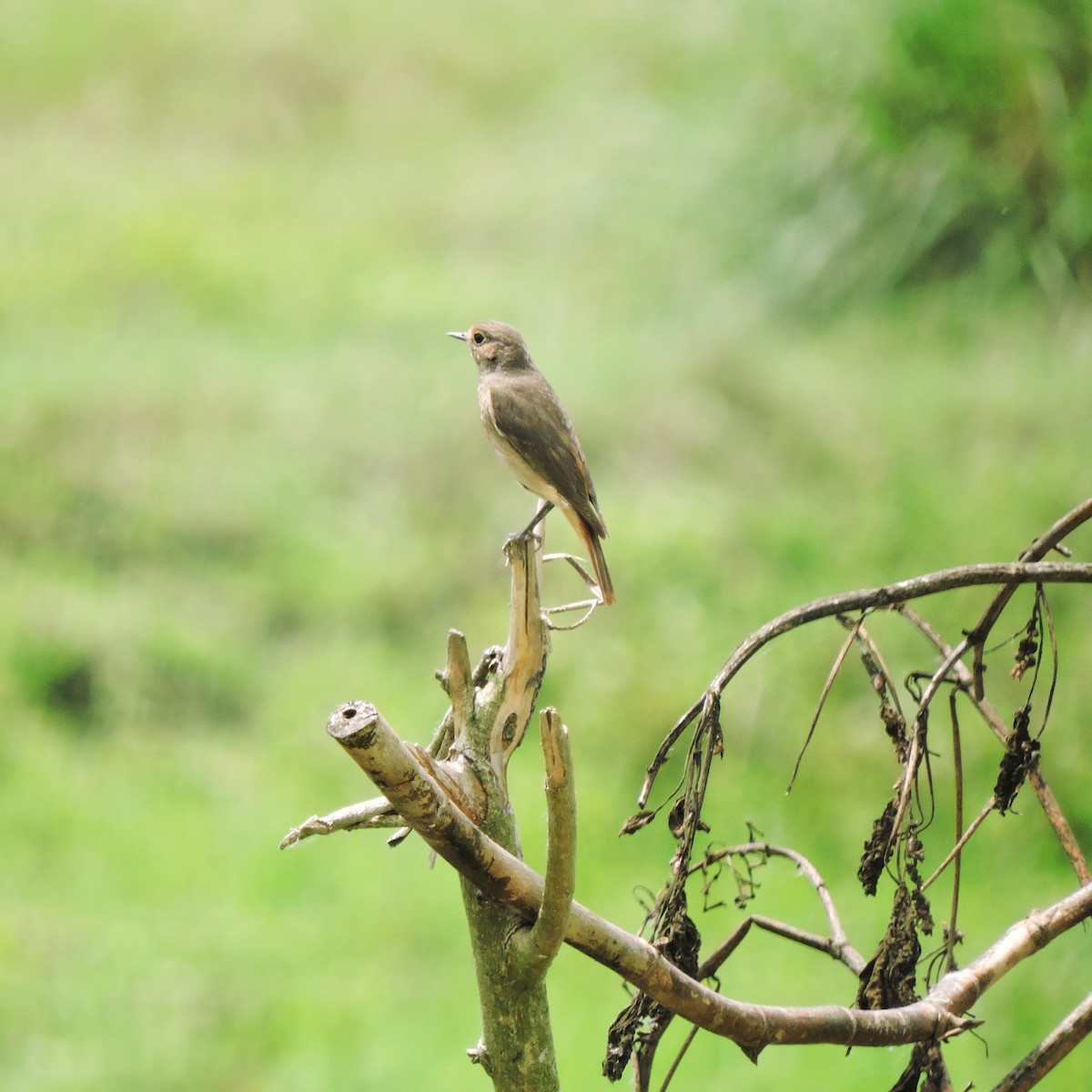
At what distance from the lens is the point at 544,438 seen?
2.21 metres

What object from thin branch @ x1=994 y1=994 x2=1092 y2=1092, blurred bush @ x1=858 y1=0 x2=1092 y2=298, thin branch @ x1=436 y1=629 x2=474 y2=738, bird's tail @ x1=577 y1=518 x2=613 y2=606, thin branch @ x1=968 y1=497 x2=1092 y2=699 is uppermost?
blurred bush @ x1=858 y1=0 x2=1092 y2=298

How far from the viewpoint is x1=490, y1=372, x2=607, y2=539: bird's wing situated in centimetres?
213

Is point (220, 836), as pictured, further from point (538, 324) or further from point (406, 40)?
point (406, 40)

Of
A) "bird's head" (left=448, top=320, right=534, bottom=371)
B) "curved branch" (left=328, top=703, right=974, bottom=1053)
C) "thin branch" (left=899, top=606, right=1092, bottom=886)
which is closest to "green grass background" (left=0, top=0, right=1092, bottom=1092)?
"bird's head" (left=448, top=320, right=534, bottom=371)

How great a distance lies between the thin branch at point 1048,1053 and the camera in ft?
3.38

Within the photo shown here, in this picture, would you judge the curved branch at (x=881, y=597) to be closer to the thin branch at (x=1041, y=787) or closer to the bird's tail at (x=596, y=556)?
the thin branch at (x=1041, y=787)

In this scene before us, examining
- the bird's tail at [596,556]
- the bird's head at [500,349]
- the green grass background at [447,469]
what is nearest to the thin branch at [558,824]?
the bird's tail at [596,556]

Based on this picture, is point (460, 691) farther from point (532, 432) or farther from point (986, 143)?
point (986, 143)

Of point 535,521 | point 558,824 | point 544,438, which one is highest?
point 544,438

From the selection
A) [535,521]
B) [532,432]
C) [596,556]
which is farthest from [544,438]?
[535,521]

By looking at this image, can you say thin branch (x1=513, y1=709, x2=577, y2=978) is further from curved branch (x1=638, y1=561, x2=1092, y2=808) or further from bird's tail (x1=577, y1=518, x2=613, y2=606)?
bird's tail (x1=577, y1=518, x2=613, y2=606)

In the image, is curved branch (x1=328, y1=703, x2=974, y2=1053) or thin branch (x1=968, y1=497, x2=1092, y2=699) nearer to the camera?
curved branch (x1=328, y1=703, x2=974, y2=1053)

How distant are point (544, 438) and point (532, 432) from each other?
0.07 ft

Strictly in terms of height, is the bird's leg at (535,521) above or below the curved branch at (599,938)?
above
